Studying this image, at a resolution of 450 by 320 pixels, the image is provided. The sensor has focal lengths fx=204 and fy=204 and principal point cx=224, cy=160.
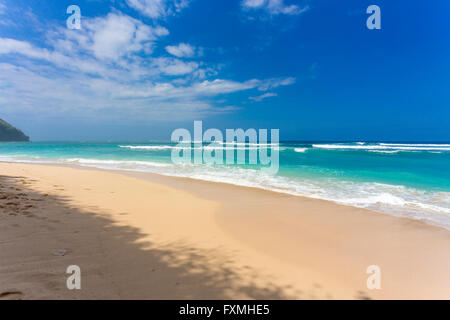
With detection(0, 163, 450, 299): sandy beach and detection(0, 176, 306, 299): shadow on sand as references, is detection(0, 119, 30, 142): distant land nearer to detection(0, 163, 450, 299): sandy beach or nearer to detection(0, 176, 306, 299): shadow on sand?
detection(0, 163, 450, 299): sandy beach

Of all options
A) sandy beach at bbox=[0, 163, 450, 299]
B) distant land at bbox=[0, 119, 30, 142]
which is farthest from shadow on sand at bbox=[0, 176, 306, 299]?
distant land at bbox=[0, 119, 30, 142]

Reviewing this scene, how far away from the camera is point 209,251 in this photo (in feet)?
11.4

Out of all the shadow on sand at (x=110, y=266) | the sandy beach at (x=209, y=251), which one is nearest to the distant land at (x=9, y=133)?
the sandy beach at (x=209, y=251)

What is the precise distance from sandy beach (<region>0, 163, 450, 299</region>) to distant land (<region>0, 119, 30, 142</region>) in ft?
458

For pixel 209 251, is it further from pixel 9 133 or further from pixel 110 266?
pixel 9 133

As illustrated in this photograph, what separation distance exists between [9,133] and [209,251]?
148458 mm

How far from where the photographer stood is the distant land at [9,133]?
326 feet

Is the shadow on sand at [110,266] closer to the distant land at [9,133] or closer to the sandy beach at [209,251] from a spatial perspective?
the sandy beach at [209,251]

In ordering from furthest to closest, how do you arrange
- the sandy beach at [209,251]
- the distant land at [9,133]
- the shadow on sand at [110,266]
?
1. the distant land at [9,133]
2. the sandy beach at [209,251]
3. the shadow on sand at [110,266]

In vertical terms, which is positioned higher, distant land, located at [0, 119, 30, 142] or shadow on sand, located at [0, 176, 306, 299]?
distant land, located at [0, 119, 30, 142]

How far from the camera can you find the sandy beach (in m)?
2.47

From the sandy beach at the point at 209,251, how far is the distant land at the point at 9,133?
140 metres

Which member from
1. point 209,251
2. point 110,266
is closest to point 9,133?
point 110,266

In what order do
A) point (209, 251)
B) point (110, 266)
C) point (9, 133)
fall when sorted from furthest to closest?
1. point (9, 133)
2. point (209, 251)
3. point (110, 266)
